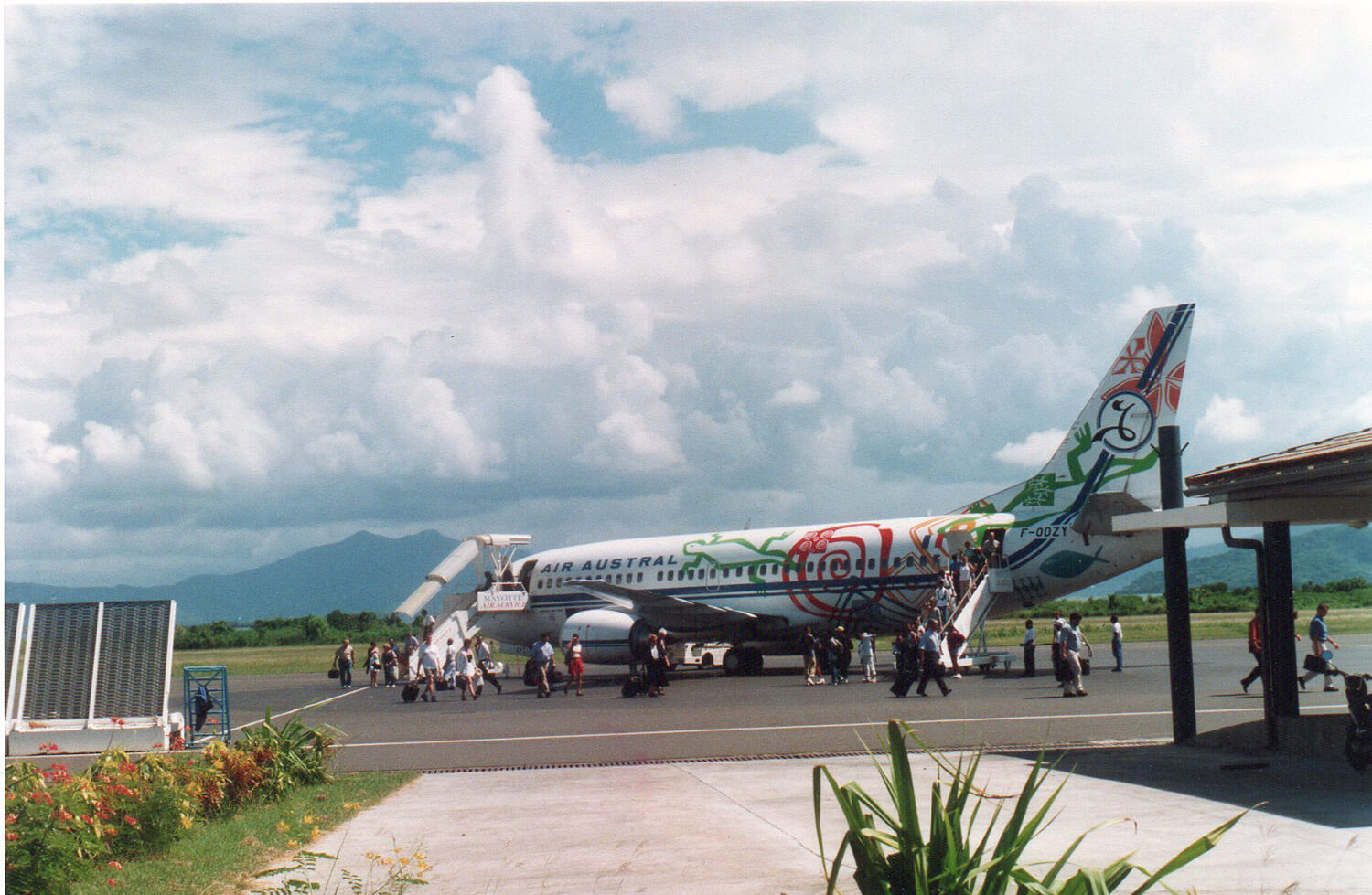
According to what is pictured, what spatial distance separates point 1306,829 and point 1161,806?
1.28 meters

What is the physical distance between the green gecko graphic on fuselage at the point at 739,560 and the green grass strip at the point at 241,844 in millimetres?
20311

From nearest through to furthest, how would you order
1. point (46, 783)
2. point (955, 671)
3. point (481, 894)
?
1. point (481, 894)
2. point (46, 783)
3. point (955, 671)

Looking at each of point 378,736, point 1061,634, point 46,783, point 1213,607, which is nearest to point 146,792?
point 46,783

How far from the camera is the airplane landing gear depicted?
109ft

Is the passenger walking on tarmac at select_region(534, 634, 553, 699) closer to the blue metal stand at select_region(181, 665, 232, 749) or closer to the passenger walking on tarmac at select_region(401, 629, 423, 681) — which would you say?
the passenger walking on tarmac at select_region(401, 629, 423, 681)

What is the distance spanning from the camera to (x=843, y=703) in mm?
21203

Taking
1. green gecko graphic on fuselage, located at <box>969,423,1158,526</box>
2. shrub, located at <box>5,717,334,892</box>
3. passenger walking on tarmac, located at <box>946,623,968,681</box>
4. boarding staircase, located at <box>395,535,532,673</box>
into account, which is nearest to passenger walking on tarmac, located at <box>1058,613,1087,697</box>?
passenger walking on tarmac, located at <box>946,623,968,681</box>

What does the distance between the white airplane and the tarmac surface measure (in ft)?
20.4

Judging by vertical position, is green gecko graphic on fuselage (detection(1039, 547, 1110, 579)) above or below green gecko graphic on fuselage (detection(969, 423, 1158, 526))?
below

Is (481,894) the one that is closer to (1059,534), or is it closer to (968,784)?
(968,784)

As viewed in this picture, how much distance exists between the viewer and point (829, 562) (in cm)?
3128

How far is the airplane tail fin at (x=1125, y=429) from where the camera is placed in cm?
2794

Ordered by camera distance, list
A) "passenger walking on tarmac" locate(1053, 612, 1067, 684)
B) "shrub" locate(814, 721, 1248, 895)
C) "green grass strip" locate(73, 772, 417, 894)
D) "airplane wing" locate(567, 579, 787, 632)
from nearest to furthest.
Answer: "shrub" locate(814, 721, 1248, 895) → "green grass strip" locate(73, 772, 417, 894) → "passenger walking on tarmac" locate(1053, 612, 1067, 684) → "airplane wing" locate(567, 579, 787, 632)

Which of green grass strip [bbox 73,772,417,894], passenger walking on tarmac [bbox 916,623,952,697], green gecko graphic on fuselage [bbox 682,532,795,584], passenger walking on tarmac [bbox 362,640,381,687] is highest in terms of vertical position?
green gecko graphic on fuselage [bbox 682,532,795,584]
